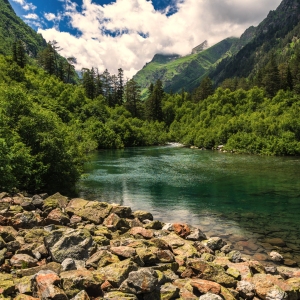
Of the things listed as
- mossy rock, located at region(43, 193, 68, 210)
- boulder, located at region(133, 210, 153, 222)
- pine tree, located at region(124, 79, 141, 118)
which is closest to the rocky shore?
mossy rock, located at region(43, 193, 68, 210)

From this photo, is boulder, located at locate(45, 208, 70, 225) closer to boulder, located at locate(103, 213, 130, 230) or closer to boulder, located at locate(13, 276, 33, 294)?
boulder, located at locate(103, 213, 130, 230)

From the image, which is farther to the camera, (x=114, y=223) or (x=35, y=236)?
(x=114, y=223)

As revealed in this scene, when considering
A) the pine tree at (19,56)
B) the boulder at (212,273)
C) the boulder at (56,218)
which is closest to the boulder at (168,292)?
the boulder at (212,273)

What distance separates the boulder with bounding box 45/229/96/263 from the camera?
11562 mm

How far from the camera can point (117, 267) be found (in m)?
10.4

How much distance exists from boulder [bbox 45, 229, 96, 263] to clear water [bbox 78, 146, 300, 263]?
994cm

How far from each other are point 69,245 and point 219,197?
21789 millimetres

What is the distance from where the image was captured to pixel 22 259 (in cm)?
1108

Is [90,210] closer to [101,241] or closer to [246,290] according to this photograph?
[101,241]

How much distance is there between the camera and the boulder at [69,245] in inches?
455

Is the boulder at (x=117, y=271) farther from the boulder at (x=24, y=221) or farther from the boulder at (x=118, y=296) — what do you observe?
the boulder at (x=24, y=221)

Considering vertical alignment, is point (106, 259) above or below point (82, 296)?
below

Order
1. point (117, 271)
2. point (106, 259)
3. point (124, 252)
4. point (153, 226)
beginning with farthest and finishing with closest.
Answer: point (153, 226) → point (124, 252) → point (106, 259) → point (117, 271)

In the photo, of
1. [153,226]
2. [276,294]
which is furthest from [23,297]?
[153,226]
